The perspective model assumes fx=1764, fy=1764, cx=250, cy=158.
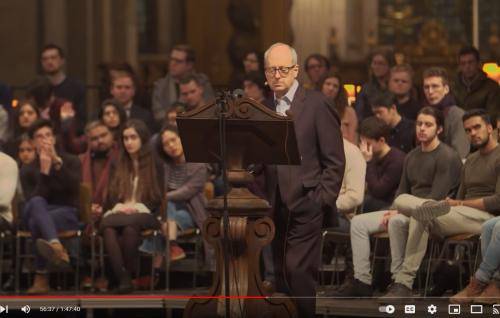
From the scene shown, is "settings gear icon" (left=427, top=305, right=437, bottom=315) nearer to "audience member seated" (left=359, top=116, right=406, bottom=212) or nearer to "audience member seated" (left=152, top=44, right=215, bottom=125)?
"audience member seated" (left=359, top=116, right=406, bottom=212)

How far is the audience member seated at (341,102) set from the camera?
50.6 ft

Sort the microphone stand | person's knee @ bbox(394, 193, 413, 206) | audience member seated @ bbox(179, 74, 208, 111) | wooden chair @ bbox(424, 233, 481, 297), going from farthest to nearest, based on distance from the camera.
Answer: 1. audience member seated @ bbox(179, 74, 208, 111)
2. person's knee @ bbox(394, 193, 413, 206)
3. wooden chair @ bbox(424, 233, 481, 297)
4. the microphone stand

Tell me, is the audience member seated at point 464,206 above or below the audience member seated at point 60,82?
below

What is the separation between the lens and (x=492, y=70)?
1603cm

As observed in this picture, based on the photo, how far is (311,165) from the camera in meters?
11.3

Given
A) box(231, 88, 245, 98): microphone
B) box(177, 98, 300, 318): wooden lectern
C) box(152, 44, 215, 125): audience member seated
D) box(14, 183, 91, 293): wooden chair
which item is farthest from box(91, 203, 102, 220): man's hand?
box(231, 88, 245, 98): microphone

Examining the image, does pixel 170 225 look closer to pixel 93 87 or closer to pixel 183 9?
pixel 93 87

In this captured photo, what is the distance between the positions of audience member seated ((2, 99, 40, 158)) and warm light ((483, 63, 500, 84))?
13.5 feet

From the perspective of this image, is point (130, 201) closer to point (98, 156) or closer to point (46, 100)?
point (98, 156)

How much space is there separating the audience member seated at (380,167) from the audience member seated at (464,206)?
0.80 m

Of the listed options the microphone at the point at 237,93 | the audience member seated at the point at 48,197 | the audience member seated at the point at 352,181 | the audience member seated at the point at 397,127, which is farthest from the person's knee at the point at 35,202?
the microphone at the point at 237,93

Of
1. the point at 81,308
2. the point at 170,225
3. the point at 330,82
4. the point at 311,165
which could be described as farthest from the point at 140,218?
the point at 311,165

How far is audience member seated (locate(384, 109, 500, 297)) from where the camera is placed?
43.5 ft
